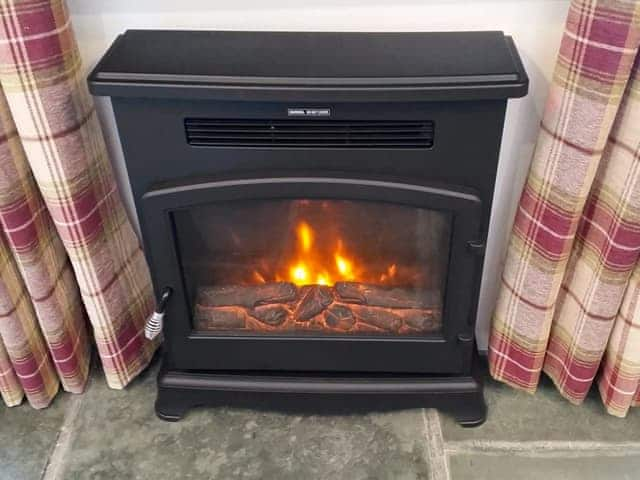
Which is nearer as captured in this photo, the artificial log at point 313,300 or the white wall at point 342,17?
the white wall at point 342,17

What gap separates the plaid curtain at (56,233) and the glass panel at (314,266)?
0.58 feet

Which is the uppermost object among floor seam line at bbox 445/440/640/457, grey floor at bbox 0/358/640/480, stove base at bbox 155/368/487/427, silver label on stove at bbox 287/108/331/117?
silver label on stove at bbox 287/108/331/117

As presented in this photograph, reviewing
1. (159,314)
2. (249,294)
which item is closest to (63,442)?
(159,314)

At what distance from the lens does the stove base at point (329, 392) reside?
1.42 m

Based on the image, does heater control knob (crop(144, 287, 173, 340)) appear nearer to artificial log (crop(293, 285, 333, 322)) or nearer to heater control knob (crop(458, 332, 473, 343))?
artificial log (crop(293, 285, 333, 322))

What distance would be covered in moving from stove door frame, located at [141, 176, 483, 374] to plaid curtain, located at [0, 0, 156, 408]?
0.44 ft

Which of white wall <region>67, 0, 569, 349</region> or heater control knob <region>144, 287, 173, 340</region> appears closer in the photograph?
white wall <region>67, 0, 569, 349</region>

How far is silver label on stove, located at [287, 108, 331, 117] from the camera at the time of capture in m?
1.09

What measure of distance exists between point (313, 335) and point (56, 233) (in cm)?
53

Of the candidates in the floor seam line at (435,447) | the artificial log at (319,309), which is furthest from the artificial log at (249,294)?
the floor seam line at (435,447)

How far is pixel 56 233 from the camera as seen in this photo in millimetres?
1363

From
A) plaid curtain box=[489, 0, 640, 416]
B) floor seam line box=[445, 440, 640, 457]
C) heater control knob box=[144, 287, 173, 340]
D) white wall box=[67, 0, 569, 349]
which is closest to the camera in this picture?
plaid curtain box=[489, 0, 640, 416]

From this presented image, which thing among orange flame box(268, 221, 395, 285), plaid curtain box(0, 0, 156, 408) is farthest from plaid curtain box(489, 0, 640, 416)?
plaid curtain box(0, 0, 156, 408)

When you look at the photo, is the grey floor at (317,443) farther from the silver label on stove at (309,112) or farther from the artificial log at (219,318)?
the silver label on stove at (309,112)
